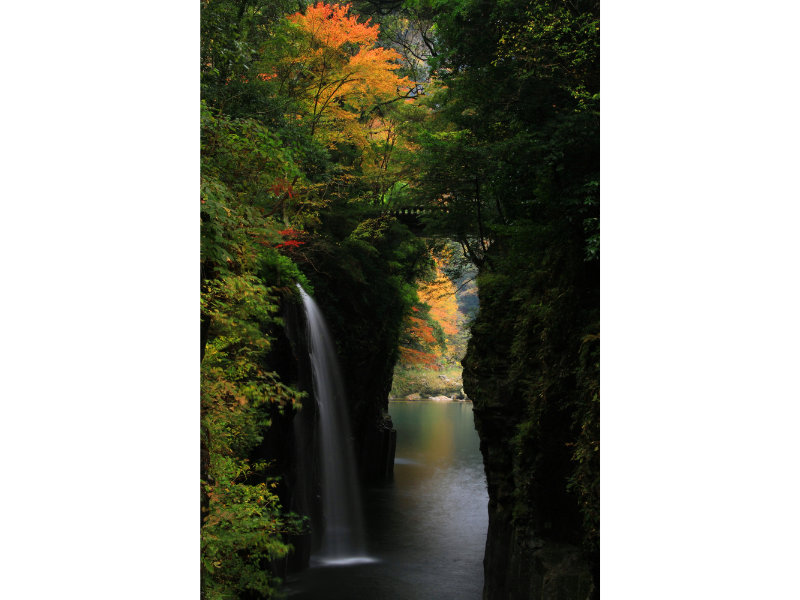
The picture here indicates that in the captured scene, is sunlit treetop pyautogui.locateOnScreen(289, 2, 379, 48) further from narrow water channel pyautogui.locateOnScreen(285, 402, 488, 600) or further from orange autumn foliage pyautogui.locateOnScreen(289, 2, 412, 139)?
narrow water channel pyautogui.locateOnScreen(285, 402, 488, 600)

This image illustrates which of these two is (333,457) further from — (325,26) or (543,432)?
(325,26)

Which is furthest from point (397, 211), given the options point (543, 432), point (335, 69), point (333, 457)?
point (543, 432)

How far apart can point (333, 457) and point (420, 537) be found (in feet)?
8.79

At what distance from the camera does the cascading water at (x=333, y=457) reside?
43.9 ft

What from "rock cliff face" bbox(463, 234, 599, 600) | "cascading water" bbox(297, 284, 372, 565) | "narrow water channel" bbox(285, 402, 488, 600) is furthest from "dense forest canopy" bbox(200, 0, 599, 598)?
"narrow water channel" bbox(285, 402, 488, 600)

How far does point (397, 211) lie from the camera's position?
16172 millimetres

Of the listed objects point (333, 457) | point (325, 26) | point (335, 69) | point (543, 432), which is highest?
point (325, 26)

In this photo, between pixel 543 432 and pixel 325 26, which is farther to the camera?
pixel 325 26

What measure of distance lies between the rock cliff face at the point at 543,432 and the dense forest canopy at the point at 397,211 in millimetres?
32

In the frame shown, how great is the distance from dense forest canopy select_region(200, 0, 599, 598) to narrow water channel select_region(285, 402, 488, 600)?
1.45 meters

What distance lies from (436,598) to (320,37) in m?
11.1
